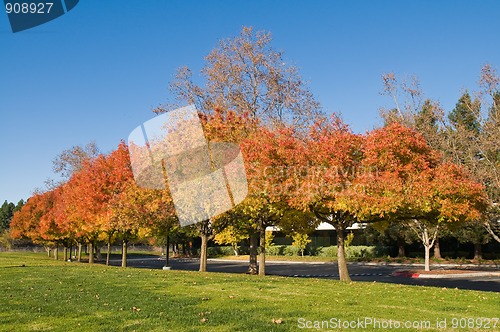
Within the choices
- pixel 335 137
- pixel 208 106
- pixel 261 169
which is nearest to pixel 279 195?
pixel 261 169

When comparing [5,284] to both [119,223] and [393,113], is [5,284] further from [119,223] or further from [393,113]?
[393,113]

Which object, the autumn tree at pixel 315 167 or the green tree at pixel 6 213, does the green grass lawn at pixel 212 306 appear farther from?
the green tree at pixel 6 213

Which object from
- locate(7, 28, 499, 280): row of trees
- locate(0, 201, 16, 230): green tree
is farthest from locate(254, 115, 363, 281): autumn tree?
locate(0, 201, 16, 230): green tree

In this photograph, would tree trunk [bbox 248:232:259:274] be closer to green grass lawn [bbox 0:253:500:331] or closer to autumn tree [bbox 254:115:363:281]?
autumn tree [bbox 254:115:363:281]

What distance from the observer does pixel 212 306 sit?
1079 centimetres

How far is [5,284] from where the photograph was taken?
16344 mm

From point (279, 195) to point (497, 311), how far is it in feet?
35.3

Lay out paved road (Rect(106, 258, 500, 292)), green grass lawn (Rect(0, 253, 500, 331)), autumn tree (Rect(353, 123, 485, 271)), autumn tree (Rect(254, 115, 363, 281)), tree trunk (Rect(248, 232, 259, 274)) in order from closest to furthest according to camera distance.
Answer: green grass lawn (Rect(0, 253, 500, 331))
autumn tree (Rect(353, 123, 485, 271))
autumn tree (Rect(254, 115, 363, 281))
paved road (Rect(106, 258, 500, 292))
tree trunk (Rect(248, 232, 259, 274))

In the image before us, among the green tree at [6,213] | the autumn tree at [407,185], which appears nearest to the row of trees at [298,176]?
the autumn tree at [407,185]

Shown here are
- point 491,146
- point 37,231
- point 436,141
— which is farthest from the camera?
point 37,231

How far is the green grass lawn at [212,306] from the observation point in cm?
891

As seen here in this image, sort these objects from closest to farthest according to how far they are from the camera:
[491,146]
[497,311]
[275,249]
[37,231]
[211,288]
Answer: [497,311], [211,288], [491,146], [37,231], [275,249]

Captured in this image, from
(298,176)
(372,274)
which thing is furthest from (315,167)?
(372,274)

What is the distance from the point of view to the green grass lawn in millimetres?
8906
